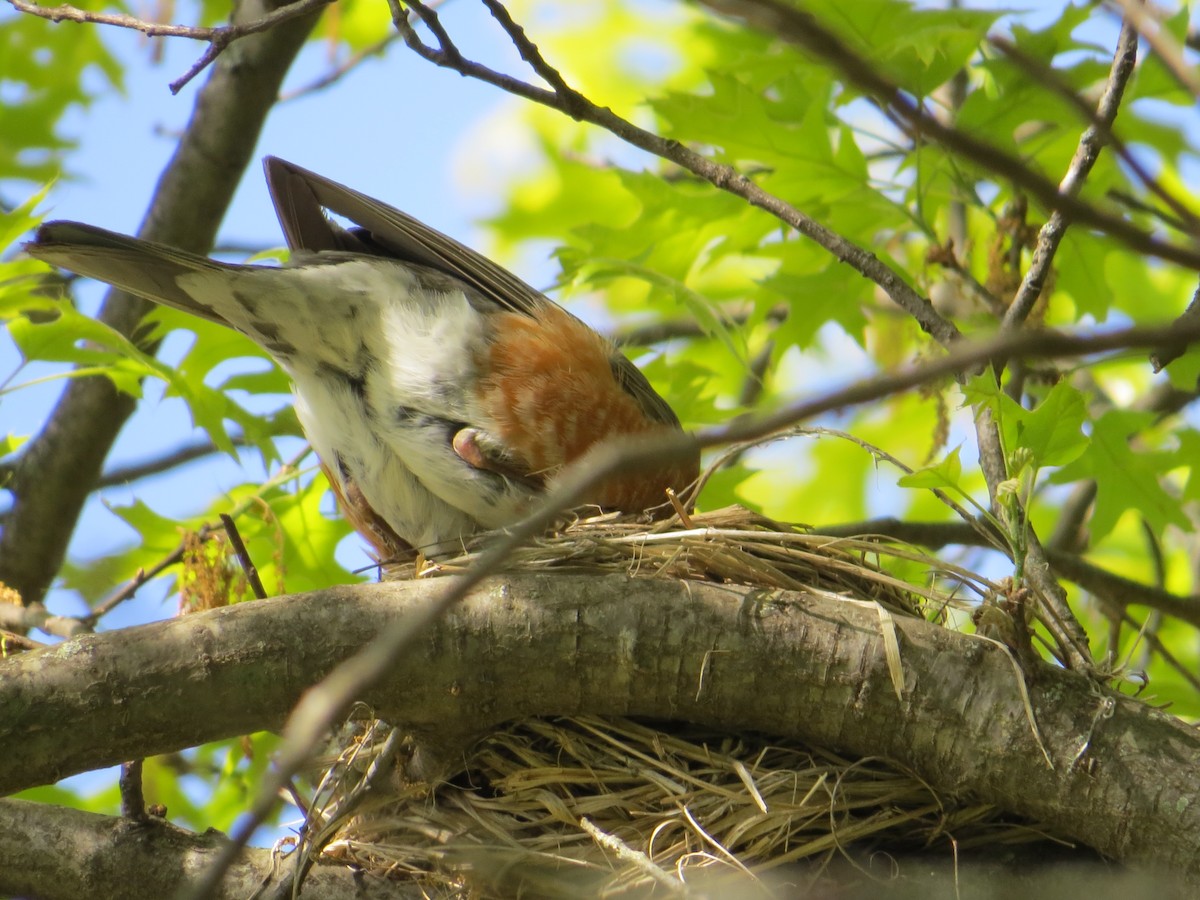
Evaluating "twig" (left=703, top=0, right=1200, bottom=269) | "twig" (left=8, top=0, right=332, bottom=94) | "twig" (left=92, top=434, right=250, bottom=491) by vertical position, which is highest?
"twig" (left=8, top=0, right=332, bottom=94)

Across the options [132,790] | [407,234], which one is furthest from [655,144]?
[132,790]

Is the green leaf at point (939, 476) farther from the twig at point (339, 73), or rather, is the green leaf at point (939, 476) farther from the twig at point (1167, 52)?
the twig at point (339, 73)

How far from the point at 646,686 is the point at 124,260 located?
1787 mm

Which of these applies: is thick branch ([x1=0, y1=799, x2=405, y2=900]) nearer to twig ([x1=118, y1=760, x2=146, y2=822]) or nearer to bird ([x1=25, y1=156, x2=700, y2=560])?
twig ([x1=118, y1=760, x2=146, y2=822])

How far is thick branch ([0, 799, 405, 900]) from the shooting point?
7.09 ft

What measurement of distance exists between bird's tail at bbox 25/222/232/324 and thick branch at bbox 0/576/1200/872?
49.1 inches

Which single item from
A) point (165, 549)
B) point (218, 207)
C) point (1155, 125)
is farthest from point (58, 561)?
point (1155, 125)

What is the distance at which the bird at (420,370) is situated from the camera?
10.5 ft

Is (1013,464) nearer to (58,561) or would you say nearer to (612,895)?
(612,895)

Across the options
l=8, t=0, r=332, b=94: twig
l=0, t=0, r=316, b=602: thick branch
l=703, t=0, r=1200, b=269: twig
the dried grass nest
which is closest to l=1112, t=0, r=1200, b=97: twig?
l=703, t=0, r=1200, b=269: twig

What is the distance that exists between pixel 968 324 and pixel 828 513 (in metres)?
1.72

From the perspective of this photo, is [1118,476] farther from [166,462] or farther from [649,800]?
[166,462]

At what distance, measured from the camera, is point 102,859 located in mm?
2168

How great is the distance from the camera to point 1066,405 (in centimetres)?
225
